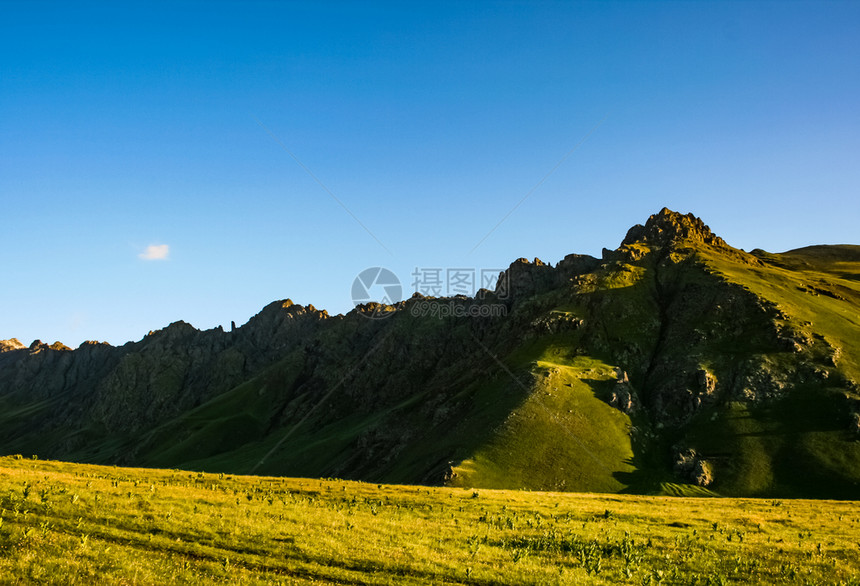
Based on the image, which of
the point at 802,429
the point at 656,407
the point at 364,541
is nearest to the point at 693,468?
the point at 656,407

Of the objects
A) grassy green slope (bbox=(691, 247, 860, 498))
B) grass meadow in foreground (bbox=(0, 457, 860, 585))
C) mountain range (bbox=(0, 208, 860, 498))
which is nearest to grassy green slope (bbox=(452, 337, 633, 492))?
mountain range (bbox=(0, 208, 860, 498))

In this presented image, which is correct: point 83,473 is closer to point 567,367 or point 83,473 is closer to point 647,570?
point 647,570

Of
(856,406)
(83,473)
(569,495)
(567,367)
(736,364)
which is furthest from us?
(567,367)

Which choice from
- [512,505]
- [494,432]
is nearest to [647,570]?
[512,505]

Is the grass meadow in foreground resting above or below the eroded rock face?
above

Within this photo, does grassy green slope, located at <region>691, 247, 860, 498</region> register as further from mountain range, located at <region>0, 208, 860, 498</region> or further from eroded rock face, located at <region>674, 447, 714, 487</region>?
eroded rock face, located at <region>674, 447, 714, 487</region>

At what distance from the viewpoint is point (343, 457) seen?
7205 inches

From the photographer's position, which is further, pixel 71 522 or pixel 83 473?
pixel 83 473

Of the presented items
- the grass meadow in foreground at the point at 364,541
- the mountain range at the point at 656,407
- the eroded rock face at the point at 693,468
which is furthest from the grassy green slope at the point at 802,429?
the grass meadow in foreground at the point at 364,541

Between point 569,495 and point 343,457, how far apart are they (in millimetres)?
129309

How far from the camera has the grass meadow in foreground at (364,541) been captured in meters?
25.2

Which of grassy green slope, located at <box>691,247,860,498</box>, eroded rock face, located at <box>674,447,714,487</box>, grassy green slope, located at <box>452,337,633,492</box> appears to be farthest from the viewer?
eroded rock face, located at <box>674,447,714,487</box>

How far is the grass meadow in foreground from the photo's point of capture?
991 inches

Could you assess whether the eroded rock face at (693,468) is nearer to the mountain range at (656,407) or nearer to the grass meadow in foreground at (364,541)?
the mountain range at (656,407)
